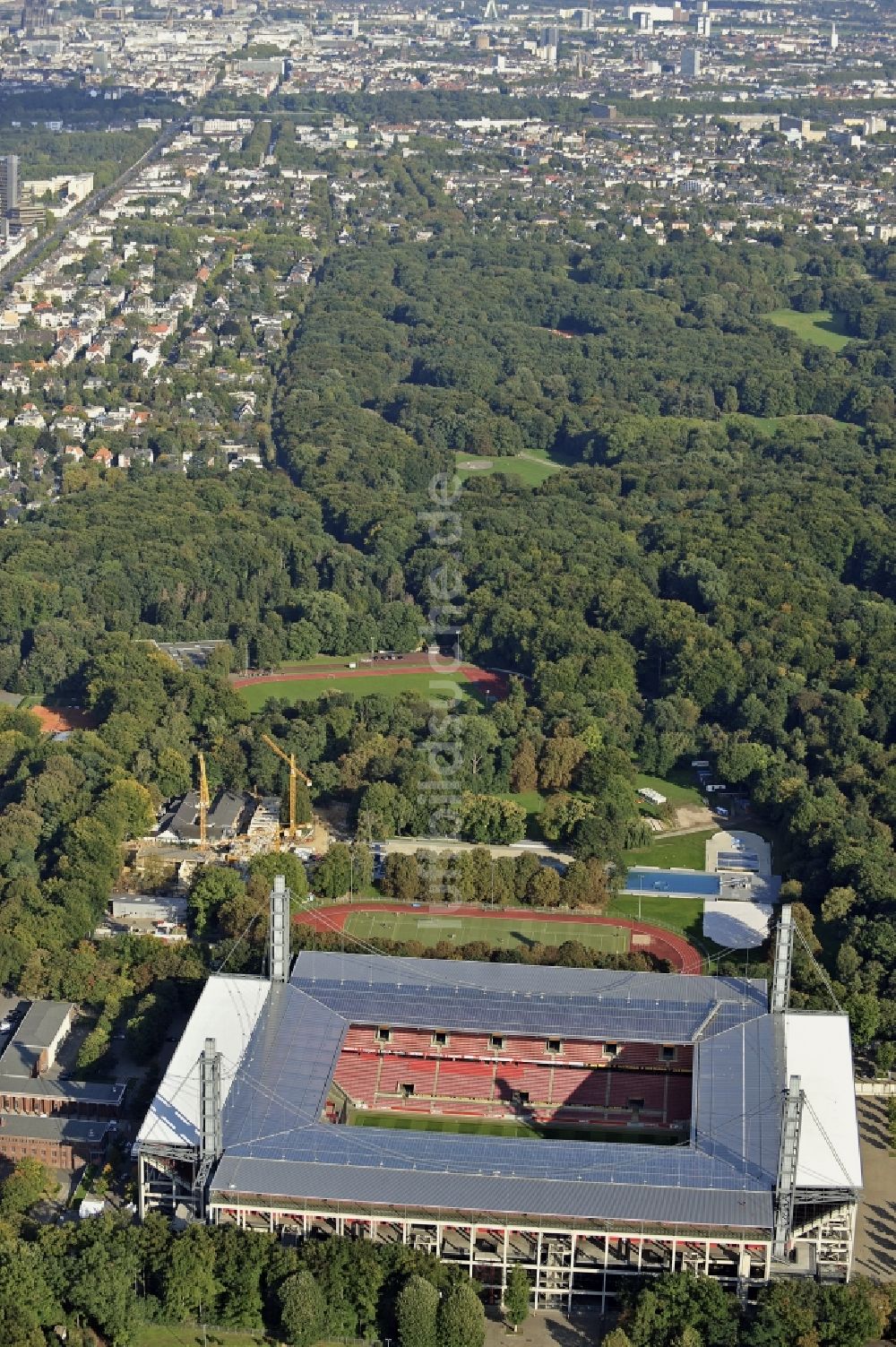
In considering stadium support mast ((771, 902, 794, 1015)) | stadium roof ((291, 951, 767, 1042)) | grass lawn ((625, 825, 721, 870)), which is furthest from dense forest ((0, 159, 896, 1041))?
stadium roof ((291, 951, 767, 1042))

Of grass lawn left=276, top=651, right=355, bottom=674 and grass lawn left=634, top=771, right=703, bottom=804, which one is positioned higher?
grass lawn left=634, top=771, right=703, bottom=804

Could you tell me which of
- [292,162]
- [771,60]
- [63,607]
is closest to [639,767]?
[63,607]

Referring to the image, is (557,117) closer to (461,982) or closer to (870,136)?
(870,136)

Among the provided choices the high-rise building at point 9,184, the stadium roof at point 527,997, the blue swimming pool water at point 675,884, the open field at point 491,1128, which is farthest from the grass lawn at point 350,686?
the high-rise building at point 9,184

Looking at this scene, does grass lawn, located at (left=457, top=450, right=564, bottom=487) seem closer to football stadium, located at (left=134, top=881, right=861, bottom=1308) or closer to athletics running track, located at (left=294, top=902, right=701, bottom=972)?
athletics running track, located at (left=294, top=902, right=701, bottom=972)

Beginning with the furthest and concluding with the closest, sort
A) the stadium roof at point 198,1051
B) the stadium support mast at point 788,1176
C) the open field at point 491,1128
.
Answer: the open field at point 491,1128
the stadium roof at point 198,1051
the stadium support mast at point 788,1176

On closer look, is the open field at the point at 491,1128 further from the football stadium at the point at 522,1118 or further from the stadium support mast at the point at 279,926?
the stadium support mast at the point at 279,926
